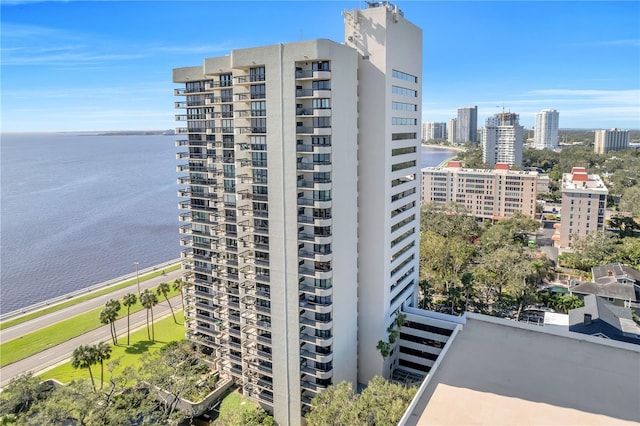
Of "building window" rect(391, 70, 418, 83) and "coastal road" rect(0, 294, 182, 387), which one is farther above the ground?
"building window" rect(391, 70, 418, 83)

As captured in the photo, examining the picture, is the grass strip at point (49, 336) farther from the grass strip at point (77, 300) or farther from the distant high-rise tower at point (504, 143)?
the distant high-rise tower at point (504, 143)

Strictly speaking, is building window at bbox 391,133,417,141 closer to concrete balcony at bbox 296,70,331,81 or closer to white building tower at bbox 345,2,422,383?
white building tower at bbox 345,2,422,383

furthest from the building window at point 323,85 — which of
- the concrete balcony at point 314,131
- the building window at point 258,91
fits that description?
the building window at point 258,91

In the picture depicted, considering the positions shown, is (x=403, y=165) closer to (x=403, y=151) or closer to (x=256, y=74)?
(x=403, y=151)

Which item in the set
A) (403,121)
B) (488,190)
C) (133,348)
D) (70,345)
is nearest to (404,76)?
(403,121)

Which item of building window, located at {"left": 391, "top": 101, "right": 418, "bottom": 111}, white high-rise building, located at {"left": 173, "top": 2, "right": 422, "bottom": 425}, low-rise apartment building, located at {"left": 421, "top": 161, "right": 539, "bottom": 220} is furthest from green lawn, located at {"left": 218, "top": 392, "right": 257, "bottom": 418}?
low-rise apartment building, located at {"left": 421, "top": 161, "right": 539, "bottom": 220}

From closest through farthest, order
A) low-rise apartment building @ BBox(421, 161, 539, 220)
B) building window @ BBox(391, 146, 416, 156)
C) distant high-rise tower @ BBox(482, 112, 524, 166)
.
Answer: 1. building window @ BBox(391, 146, 416, 156)
2. low-rise apartment building @ BBox(421, 161, 539, 220)
3. distant high-rise tower @ BBox(482, 112, 524, 166)
